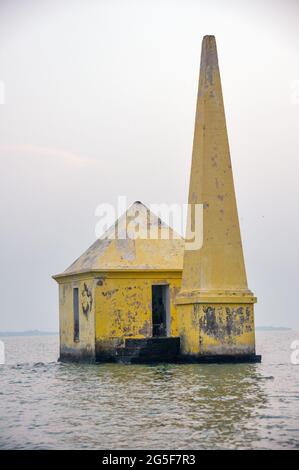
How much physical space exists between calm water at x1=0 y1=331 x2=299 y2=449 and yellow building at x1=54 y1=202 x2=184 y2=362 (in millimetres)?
1366

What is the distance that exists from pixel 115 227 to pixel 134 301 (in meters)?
2.86

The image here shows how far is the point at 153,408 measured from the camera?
16.5m

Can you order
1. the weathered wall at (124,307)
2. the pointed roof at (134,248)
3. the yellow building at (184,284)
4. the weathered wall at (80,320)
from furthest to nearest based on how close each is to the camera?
the pointed roof at (134,248) < the weathered wall at (80,320) < the weathered wall at (124,307) < the yellow building at (184,284)

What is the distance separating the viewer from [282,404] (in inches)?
680

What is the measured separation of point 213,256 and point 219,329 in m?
1.91

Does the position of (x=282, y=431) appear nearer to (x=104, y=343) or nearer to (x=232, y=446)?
(x=232, y=446)

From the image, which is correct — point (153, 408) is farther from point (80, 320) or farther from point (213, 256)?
point (80, 320)

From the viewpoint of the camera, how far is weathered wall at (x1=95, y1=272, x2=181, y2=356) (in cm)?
2667

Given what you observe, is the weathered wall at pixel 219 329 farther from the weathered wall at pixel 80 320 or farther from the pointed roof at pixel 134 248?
the weathered wall at pixel 80 320

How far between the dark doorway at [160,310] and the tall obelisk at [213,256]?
1.63 m

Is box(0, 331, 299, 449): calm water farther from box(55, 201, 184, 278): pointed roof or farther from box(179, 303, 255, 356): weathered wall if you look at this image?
box(55, 201, 184, 278): pointed roof

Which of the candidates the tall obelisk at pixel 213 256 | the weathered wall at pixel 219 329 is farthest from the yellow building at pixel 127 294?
the tall obelisk at pixel 213 256

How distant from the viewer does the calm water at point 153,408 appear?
1332 cm

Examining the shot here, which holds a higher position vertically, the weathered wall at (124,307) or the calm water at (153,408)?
the weathered wall at (124,307)
